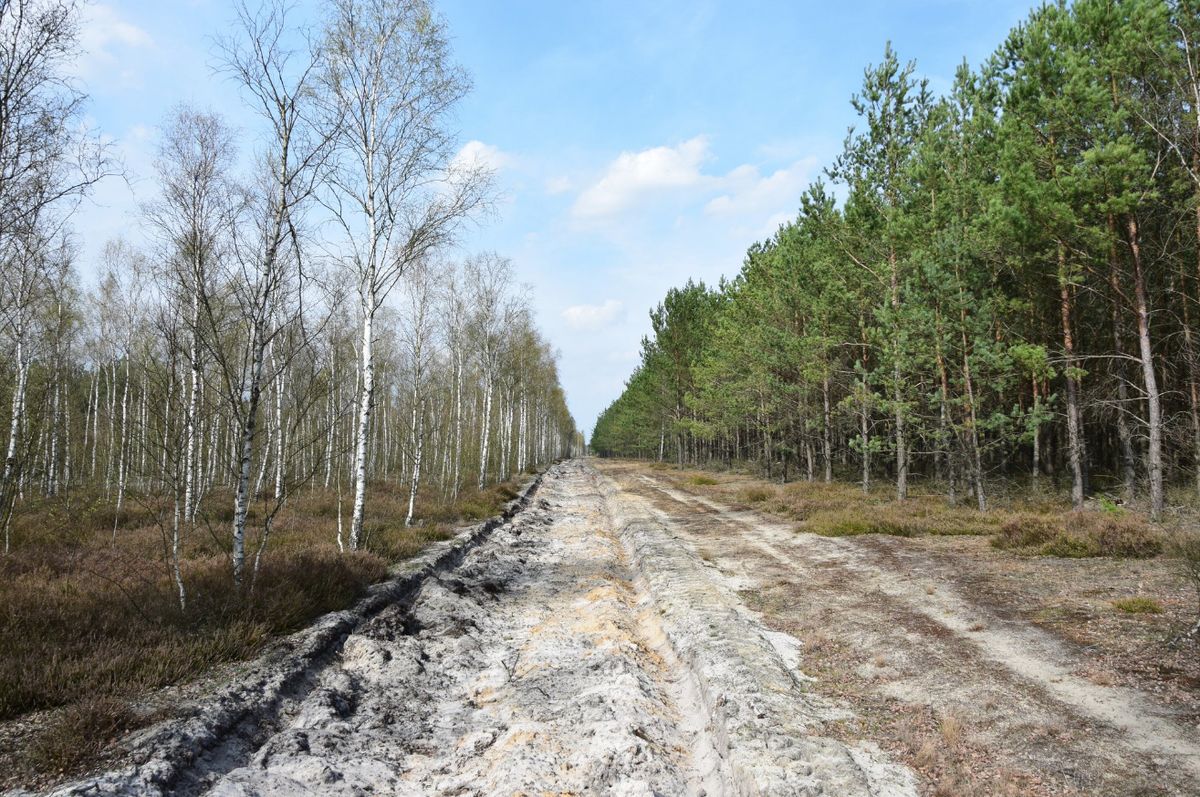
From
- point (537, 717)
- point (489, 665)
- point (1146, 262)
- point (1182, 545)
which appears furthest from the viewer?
point (1146, 262)

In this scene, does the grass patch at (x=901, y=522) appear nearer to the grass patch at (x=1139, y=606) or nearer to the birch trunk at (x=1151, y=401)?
the birch trunk at (x=1151, y=401)

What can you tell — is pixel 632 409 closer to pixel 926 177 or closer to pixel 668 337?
pixel 668 337

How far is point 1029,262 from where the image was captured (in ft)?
43.9

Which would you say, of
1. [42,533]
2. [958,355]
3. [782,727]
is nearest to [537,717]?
[782,727]

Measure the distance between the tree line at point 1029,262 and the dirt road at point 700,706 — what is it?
7239 millimetres

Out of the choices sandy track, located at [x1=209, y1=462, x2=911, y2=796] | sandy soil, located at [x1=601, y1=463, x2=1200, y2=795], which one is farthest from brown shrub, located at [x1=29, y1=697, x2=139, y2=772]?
sandy soil, located at [x1=601, y1=463, x2=1200, y2=795]

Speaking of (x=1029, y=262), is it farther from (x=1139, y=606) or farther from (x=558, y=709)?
(x=558, y=709)

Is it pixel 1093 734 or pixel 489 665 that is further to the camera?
pixel 489 665

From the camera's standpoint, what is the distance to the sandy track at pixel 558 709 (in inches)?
158

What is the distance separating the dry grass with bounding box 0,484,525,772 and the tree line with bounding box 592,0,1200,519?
13.6 m

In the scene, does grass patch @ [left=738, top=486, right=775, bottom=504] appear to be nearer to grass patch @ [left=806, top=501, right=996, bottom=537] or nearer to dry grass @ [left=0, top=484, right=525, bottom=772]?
grass patch @ [left=806, top=501, right=996, bottom=537]

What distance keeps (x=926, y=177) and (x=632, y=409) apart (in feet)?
149

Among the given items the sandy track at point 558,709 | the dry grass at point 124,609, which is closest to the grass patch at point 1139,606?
the sandy track at point 558,709

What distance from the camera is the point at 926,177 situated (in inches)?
606
